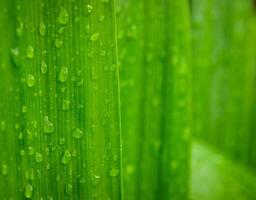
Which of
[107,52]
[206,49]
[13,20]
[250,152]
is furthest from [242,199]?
[13,20]

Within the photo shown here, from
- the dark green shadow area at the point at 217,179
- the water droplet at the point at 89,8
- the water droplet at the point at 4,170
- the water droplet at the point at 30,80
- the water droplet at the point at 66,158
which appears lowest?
the dark green shadow area at the point at 217,179

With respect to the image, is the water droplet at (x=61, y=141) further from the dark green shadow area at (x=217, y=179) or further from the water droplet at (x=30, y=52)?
the dark green shadow area at (x=217, y=179)

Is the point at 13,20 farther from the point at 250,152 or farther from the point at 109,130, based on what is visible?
the point at 250,152

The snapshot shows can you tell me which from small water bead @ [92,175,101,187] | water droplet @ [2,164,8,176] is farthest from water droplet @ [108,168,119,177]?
water droplet @ [2,164,8,176]

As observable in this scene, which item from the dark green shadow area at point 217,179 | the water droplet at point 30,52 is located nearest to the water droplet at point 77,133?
the water droplet at point 30,52

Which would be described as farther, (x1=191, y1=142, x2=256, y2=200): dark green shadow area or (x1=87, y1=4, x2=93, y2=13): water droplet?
(x1=191, y1=142, x2=256, y2=200): dark green shadow area

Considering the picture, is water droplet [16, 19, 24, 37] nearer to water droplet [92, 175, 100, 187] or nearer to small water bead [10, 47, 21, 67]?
small water bead [10, 47, 21, 67]
